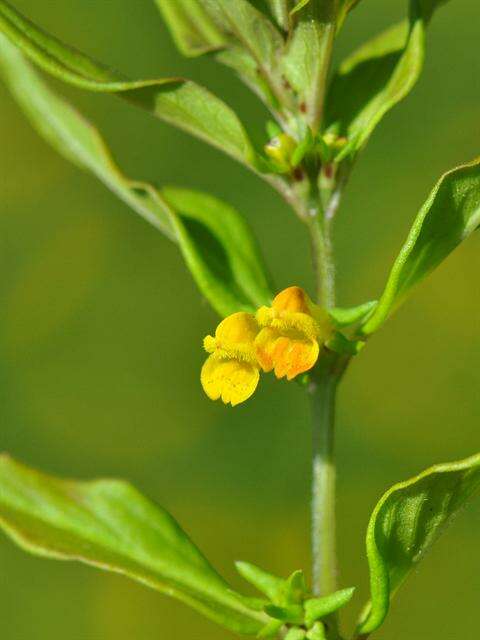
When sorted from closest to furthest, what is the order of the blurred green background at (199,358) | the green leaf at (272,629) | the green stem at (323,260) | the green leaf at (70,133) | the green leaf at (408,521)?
the green leaf at (408,521)
the green leaf at (272,629)
the green stem at (323,260)
the green leaf at (70,133)
the blurred green background at (199,358)

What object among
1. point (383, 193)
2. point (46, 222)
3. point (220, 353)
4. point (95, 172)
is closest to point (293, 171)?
point (220, 353)

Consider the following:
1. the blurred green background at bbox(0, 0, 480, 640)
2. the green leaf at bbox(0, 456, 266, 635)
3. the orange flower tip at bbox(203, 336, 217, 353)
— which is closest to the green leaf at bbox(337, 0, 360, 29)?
the orange flower tip at bbox(203, 336, 217, 353)

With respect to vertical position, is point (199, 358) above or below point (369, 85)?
below

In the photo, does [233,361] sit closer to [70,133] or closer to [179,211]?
[179,211]

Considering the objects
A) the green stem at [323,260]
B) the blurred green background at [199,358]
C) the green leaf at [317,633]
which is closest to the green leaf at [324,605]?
the green leaf at [317,633]

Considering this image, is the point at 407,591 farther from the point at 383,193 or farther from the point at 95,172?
the point at 95,172

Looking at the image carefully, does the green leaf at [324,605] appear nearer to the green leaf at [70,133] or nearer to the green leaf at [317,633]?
the green leaf at [317,633]

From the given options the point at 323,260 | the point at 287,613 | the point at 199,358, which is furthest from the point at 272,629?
the point at 199,358
